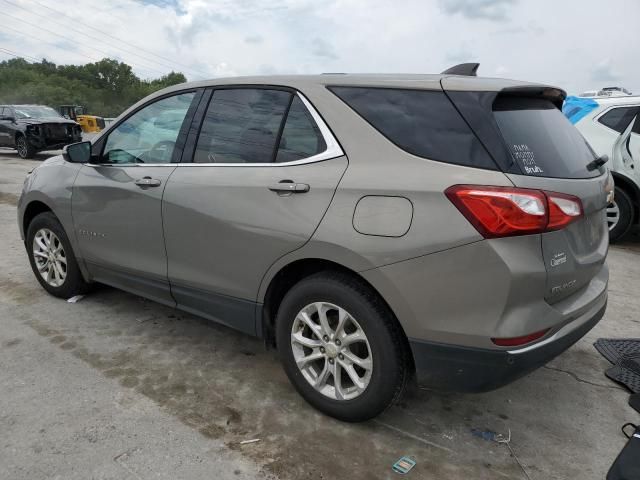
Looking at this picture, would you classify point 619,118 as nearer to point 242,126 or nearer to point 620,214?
point 620,214

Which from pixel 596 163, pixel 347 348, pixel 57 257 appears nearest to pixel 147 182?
pixel 57 257

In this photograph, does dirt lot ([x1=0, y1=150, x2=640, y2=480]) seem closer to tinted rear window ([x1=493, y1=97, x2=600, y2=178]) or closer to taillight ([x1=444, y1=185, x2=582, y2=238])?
taillight ([x1=444, y1=185, x2=582, y2=238])

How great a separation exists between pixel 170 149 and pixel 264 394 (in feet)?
5.29

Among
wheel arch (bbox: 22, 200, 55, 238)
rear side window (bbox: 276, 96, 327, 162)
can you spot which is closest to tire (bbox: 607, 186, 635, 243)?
rear side window (bbox: 276, 96, 327, 162)

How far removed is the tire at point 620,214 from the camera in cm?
645

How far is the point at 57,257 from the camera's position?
4.08 metres

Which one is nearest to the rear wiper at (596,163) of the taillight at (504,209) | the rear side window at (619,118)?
the taillight at (504,209)

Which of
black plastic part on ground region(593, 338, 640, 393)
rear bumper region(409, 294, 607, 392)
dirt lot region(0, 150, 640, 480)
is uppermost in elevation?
rear bumper region(409, 294, 607, 392)

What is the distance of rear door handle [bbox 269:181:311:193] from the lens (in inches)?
98.7

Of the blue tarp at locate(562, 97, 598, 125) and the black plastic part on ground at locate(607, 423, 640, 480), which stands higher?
the blue tarp at locate(562, 97, 598, 125)

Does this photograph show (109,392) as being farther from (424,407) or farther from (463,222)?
Answer: (463,222)

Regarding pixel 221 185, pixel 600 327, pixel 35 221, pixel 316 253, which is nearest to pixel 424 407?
pixel 316 253

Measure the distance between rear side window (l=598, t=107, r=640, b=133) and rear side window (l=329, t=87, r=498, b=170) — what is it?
543cm

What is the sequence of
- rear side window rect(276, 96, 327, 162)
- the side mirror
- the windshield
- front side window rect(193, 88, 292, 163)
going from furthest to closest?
the windshield < the side mirror < front side window rect(193, 88, 292, 163) < rear side window rect(276, 96, 327, 162)
